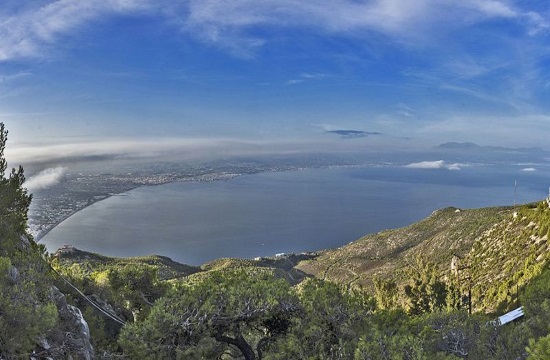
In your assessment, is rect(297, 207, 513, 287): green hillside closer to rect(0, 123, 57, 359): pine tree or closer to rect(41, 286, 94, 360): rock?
rect(41, 286, 94, 360): rock

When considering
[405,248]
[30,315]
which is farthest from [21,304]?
[405,248]

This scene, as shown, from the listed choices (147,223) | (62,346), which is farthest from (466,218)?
(147,223)

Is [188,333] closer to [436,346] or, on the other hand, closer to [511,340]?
[436,346]

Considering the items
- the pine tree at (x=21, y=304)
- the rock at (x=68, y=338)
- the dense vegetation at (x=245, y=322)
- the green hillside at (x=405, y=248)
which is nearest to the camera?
the pine tree at (x=21, y=304)

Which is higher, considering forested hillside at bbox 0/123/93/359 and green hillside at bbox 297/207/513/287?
forested hillside at bbox 0/123/93/359

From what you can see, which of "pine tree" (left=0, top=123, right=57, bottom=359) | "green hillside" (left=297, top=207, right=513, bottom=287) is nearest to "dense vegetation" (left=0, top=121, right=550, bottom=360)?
"pine tree" (left=0, top=123, right=57, bottom=359)

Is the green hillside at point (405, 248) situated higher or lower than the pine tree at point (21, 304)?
lower

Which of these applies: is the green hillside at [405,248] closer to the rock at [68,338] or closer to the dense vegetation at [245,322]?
the dense vegetation at [245,322]

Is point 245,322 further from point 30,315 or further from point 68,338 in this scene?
point 30,315

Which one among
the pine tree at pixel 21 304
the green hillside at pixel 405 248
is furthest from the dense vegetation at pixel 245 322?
the green hillside at pixel 405 248

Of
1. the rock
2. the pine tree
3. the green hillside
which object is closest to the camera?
the pine tree

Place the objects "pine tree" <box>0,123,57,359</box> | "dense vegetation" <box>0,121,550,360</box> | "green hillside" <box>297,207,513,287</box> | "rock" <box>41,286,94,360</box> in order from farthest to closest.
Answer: "green hillside" <box>297,207,513,287</box> < "rock" <box>41,286,94,360</box> < "dense vegetation" <box>0,121,550,360</box> < "pine tree" <box>0,123,57,359</box>
